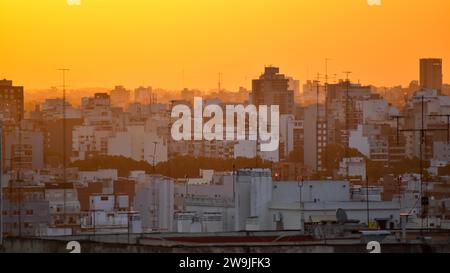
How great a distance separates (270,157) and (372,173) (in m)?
3.76

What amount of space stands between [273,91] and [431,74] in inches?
532

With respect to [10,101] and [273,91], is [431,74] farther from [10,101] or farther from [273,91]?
[273,91]

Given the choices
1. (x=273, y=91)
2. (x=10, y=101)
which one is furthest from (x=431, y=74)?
(x=273, y=91)

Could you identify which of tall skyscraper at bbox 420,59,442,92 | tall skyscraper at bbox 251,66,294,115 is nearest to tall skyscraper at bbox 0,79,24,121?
tall skyscraper at bbox 251,66,294,115

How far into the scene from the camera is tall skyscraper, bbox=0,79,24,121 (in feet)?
120

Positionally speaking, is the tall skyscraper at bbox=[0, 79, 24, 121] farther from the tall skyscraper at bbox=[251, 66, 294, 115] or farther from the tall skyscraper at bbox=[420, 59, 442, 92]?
the tall skyscraper at bbox=[420, 59, 442, 92]

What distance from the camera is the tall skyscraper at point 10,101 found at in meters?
36.4

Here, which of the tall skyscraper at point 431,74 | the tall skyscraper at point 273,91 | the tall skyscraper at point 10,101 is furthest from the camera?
the tall skyscraper at point 273,91

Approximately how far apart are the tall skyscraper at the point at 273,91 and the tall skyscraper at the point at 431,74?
5.99 metres

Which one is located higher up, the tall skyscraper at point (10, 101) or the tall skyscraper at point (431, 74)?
the tall skyscraper at point (431, 74)

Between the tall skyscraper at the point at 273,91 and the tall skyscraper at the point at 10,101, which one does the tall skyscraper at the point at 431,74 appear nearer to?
the tall skyscraper at the point at 273,91

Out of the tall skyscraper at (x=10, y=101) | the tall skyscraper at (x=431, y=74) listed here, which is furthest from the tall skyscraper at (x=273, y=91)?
the tall skyscraper at (x=431, y=74)

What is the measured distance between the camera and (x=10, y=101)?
3956cm

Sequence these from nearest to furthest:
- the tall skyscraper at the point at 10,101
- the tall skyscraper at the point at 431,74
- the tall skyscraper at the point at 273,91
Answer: the tall skyscraper at the point at 431,74, the tall skyscraper at the point at 10,101, the tall skyscraper at the point at 273,91
